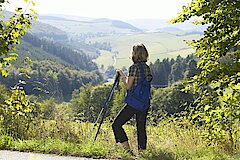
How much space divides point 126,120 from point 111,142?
3.47ft

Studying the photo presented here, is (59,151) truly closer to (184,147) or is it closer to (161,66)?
(184,147)

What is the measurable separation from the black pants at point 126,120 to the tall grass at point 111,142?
20 cm

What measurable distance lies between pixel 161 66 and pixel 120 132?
364 feet

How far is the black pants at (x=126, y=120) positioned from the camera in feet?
20.6

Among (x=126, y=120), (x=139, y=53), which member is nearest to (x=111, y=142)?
(x=126, y=120)

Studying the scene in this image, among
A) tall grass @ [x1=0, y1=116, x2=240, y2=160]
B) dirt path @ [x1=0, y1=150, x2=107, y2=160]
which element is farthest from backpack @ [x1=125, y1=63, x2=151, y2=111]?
dirt path @ [x1=0, y1=150, x2=107, y2=160]

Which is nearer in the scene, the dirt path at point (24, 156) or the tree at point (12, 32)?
the tree at point (12, 32)

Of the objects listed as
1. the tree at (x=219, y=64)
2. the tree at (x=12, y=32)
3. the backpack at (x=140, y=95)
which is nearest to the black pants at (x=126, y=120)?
the backpack at (x=140, y=95)

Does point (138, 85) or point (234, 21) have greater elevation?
point (234, 21)

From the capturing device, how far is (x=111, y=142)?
7258 mm

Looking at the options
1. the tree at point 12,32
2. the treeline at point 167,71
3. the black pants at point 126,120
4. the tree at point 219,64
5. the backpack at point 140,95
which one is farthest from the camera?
the treeline at point 167,71

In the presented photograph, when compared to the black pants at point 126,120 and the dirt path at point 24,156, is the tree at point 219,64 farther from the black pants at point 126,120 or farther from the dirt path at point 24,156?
the dirt path at point 24,156

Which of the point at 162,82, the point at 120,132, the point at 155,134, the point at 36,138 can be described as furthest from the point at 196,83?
the point at 162,82

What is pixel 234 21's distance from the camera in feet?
18.9
